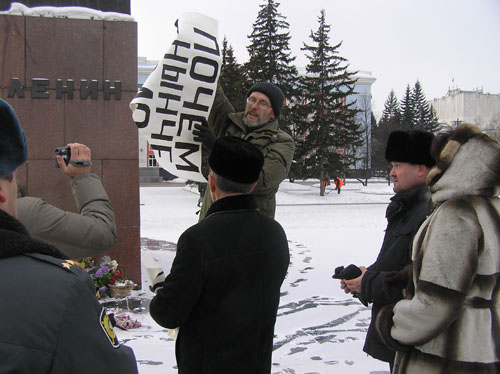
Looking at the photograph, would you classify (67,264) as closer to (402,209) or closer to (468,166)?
(468,166)

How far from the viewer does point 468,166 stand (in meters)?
1.97

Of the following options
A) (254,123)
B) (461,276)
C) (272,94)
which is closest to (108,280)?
(254,123)

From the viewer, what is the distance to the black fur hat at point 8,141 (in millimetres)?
1035

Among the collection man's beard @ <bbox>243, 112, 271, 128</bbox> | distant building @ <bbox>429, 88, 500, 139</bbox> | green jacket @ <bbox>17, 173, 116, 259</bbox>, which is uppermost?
distant building @ <bbox>429, 88, 500, 139</bbox>

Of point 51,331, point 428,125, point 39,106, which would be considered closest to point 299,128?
point 428,125

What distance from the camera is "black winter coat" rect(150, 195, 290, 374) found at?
6.17 feet

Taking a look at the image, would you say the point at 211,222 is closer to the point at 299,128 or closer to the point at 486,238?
the point at 486,238

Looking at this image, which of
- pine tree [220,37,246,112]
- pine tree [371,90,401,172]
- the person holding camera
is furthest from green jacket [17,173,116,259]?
pine tree [371,90,401,172]

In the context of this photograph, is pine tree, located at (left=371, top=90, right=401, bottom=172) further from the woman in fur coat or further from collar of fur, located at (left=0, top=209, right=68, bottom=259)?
collar of fur, located at (left=0, top=209, right=68, bottom=259)

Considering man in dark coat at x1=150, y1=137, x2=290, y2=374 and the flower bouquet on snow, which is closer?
man in dark coat at x1=150, y1=137, x2=290, y2=374

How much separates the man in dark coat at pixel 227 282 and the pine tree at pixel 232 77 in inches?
1120

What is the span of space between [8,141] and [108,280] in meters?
5.03

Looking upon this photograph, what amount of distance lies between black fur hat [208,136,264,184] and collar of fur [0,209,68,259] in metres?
1.11

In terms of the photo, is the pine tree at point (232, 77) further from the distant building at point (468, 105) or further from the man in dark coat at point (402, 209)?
the distant building at point (468, 105)
